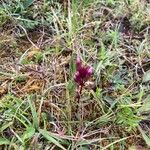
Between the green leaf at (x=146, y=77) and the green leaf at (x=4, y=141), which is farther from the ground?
the green leaf at (x=146, y=77)

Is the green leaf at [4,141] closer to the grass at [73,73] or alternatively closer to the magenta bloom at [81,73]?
the grass at [73,73]

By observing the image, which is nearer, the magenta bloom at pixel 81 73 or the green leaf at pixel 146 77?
the magenta bloom at pixel 81 73

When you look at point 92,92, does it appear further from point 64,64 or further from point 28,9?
point 28,9

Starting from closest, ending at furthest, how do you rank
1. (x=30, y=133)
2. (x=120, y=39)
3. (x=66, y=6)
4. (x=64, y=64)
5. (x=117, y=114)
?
1. (x=30, y=133)
2. (x=117, y=114)
3. (x=64, y=64)
4. (x=120, y=39)
5. (x=66, y=6)

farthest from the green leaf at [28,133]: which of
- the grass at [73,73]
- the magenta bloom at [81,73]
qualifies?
the magenta bloom at [81,73]

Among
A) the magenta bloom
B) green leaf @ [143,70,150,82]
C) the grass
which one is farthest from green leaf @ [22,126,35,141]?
green leaf @ [143,70,150,82]

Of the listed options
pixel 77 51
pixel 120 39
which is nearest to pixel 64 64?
pixel 77 51

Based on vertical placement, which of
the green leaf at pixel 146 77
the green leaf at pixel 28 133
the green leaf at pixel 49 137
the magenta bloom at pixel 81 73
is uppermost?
the magenta bloom at pixel 81 73

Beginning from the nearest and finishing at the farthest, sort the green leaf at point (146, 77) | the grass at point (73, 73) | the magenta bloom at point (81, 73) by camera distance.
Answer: the magenta bloom at point (81, 73), the grass at point (73, 73), the green leaf at point (146, 77)

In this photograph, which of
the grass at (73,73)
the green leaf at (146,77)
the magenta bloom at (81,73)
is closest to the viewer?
the magenta bloom at (81,73)
